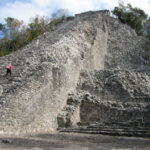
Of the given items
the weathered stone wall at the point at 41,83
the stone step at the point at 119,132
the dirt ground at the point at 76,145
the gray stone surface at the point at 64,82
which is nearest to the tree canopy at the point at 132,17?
the gray stone surface at the point at 64,82

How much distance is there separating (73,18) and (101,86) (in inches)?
455

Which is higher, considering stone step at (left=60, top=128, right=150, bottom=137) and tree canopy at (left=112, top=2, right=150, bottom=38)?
tree canopy at (left=112, top=2, right=150, bottom=38)

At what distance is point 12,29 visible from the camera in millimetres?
30828

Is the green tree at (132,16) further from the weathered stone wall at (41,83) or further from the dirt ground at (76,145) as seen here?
the dirt ground at (76,145)

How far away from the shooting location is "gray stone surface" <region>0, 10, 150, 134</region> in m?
10.7

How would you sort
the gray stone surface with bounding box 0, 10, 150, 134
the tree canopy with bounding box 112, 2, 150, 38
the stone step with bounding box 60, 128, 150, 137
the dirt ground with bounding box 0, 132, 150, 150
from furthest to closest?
the tree canopy with bounding box 112, 2, 150, 38 < the gray stone surface with bounding box 0, 10, 150, 134 < the stone step with bounding box 60, 128, 150, 137 < the dirt ground with bounding box 0, 132, 150, 150

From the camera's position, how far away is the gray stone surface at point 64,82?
35.1 feet

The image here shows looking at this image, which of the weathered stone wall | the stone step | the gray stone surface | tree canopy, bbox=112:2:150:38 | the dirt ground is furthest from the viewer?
tree canopy, bbox=112:2:150:38

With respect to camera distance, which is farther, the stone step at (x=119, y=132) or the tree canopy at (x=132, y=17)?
the tree canopy at (x=132, y=17)

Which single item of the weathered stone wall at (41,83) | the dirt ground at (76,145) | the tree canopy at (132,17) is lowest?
the dirt ground at (76,145)

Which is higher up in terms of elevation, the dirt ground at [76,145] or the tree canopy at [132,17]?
the tree canopy at [132,17]

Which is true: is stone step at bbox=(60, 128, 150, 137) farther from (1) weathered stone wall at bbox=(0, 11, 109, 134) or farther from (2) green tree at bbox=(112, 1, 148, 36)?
(2) green tree at bbox=(112, 1, 148, 36)

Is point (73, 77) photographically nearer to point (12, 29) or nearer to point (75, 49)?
point (75, 49)

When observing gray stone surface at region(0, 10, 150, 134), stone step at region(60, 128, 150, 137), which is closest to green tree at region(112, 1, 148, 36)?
gray stone surface at region(0, 10, 150, 134)
